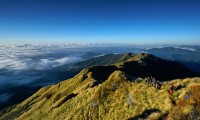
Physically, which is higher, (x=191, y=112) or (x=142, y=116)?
(x=191, y=112)

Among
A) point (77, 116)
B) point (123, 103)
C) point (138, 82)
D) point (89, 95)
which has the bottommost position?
point (77, 116)

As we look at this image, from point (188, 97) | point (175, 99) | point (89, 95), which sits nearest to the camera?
point (188, 97)

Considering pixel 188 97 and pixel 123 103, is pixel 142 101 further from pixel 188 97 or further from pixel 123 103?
pixel 188 97

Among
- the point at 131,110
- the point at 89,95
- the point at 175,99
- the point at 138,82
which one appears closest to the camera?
the point at 175,99

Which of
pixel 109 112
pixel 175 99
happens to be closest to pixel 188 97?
pixel 175 99

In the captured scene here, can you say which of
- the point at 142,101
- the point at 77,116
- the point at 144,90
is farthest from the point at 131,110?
the point at 77,116

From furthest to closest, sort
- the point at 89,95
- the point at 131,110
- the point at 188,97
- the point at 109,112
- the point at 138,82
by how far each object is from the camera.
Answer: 1. the point at 89,95
2. the point at 138,82
3. the point at 109,112
4. the point at 131,110
5. the point at 188,97

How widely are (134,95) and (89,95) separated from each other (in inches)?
→ 1306

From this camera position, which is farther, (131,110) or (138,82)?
(138,82)

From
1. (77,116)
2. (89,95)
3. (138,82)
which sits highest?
(138,82)

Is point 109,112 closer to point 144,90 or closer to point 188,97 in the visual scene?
point 144,90

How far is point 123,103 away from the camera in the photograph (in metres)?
57.3

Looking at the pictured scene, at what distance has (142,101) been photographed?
165 ft

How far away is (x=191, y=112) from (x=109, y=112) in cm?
2901
